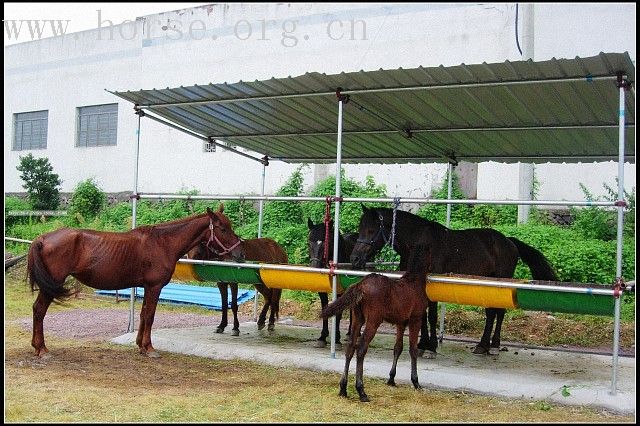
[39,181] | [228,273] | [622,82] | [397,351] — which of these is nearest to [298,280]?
[228,273]

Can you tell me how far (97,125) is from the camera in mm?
22562

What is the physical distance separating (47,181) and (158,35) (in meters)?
6.09

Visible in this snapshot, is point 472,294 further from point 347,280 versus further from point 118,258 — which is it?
point 118,258

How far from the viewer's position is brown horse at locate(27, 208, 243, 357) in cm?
754

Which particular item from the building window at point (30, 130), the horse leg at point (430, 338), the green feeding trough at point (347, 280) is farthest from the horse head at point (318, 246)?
the building window at point (30, 130)

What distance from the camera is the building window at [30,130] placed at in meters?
24.1

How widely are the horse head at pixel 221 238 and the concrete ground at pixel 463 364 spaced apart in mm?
1225

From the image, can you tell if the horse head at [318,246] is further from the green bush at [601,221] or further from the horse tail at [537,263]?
the green bush at [601,221]

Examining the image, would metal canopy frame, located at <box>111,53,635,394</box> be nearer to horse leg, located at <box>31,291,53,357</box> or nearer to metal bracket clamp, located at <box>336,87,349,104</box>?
metal bracket clamp, located at <box>336,87,349,104</box>

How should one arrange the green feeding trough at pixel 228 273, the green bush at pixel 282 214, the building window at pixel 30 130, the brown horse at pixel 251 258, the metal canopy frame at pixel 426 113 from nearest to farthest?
the metal canopy frame at pixel 426 113, the green feeding trough at pixel 228 273, the brown horse at pixel 251 258, the green bush at pixel 282 214, the building window at pixel 30 130

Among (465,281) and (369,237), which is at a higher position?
(369,237)

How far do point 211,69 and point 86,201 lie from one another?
593cm

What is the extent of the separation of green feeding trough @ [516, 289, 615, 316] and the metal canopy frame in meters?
0.22

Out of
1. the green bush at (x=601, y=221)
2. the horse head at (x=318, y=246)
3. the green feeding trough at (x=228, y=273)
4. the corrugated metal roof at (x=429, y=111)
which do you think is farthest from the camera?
the green bush at (x=601, y=221)
